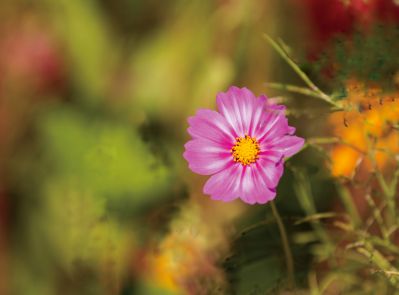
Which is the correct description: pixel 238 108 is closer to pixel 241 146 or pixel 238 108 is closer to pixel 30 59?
pixel 241 146

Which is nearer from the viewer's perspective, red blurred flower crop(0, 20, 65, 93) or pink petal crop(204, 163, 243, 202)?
pink petal crop(204, 163, 243, 202)

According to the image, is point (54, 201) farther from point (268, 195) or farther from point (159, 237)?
point (268, 195)

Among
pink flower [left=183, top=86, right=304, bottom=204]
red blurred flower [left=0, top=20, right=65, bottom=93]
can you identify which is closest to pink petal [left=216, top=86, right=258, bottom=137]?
pink flower [left=183, top=86, right=304, bottom=204]

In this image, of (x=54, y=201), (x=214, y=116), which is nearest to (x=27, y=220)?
(x=54, y=201)

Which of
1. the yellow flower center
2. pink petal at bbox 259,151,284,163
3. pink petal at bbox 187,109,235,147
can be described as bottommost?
pink petal at bbox 259,151,284,163

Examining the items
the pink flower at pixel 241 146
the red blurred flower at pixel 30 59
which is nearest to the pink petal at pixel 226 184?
the pink flower at pixel 241 146

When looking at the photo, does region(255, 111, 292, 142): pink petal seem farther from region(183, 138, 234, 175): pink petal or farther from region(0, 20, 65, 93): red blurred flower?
region(0, 20, 65, 93): red blurred flower

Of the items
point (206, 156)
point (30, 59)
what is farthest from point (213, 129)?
point (30, 59)
